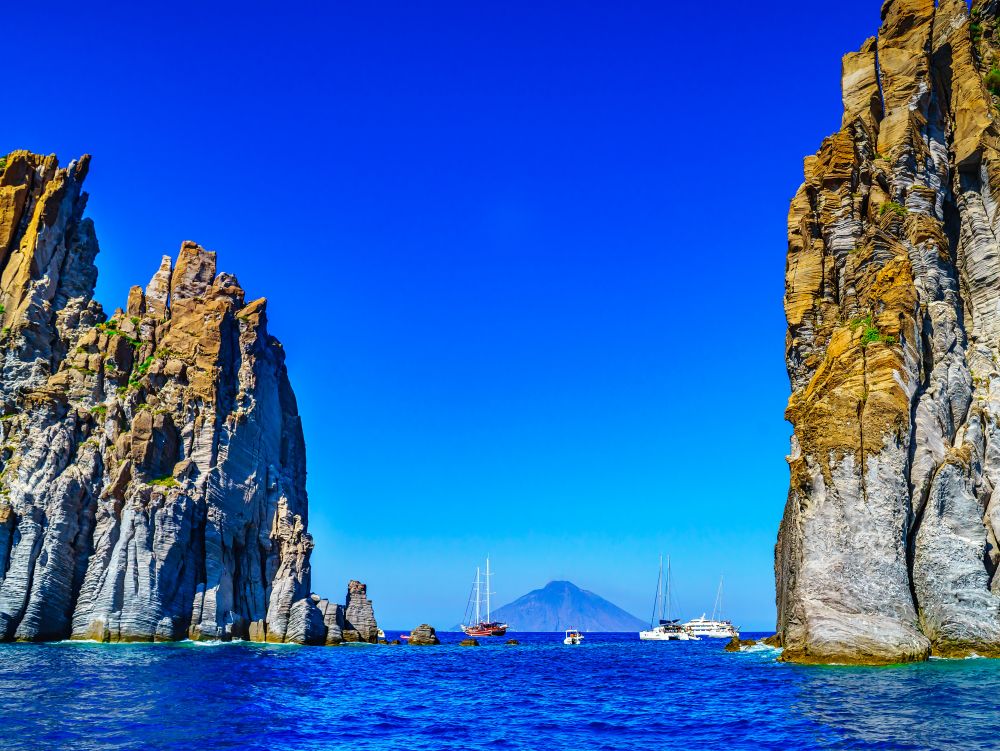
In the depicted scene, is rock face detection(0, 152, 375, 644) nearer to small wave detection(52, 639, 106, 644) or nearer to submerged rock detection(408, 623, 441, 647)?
small wave detection(52, 639, 106, 644)

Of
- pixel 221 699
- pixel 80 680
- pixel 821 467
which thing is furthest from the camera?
pixel 821 467

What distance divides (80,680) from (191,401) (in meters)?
48.5

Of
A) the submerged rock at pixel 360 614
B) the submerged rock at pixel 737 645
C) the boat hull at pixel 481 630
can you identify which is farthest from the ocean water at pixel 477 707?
the boat hull at pixel 481 630

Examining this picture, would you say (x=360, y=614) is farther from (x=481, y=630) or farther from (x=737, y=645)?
(x=481, y=630)

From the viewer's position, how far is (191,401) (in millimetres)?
88812

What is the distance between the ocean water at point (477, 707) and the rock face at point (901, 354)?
442 centimetres

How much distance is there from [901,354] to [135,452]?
64285 mm

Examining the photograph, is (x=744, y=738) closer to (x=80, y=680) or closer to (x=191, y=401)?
(x=80, y=680)

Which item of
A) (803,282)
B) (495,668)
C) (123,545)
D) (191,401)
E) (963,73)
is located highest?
(963,73)

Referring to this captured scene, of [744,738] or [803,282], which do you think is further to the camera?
[803,282]

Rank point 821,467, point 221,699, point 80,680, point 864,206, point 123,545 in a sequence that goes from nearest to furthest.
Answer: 1. point 221,699
2. point 80,680
3. point 821,467
4. point 864,206
5. point 123,545

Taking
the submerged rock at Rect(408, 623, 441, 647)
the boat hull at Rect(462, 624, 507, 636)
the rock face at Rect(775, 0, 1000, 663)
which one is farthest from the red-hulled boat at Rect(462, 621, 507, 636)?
the rock face at Rect(775, 0, 1000, 663)

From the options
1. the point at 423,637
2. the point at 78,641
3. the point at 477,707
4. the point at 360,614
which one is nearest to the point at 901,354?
the point at 477,707

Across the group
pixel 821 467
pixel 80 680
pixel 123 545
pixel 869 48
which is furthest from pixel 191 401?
pixel 869 48
